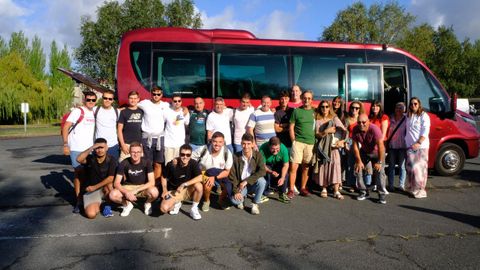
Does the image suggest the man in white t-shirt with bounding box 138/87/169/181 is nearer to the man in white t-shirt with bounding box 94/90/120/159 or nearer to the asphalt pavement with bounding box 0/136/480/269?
the man in white t-shirt with bounding box 94/90/120/159

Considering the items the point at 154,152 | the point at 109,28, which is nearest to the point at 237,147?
the point at 154,152

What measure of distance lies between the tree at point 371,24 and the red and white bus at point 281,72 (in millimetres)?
30663

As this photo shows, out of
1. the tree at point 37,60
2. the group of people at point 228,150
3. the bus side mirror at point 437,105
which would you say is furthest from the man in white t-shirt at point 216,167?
the tree at point 37,60

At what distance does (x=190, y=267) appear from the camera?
3.57m

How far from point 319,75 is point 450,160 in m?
3.50

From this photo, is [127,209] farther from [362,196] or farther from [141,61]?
[362,196]

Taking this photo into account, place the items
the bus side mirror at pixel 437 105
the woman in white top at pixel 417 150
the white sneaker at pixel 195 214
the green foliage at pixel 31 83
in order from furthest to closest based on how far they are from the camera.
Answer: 1. the green foliage at pixel 31 83
2. the bus side mirror at pixel 437 105
3. the woman in white top at pixel 417 150
4. the white sneaker at pixel 195 214

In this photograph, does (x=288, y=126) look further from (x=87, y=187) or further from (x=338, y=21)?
(x=338, y=21)

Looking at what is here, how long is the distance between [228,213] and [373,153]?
2.68 meters

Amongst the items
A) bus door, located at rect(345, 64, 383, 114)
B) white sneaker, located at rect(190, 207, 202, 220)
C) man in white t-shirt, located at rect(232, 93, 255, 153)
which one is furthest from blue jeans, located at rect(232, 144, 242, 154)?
bus door, located at rect(345, 64, 383, 114)

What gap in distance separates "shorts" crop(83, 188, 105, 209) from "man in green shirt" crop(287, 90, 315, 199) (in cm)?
304

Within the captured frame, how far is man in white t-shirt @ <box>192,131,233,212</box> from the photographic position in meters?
5.57

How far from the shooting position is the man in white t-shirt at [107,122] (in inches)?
232

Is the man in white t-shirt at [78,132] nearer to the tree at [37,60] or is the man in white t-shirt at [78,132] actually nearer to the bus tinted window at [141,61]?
the bus tinted window at [141,61]
